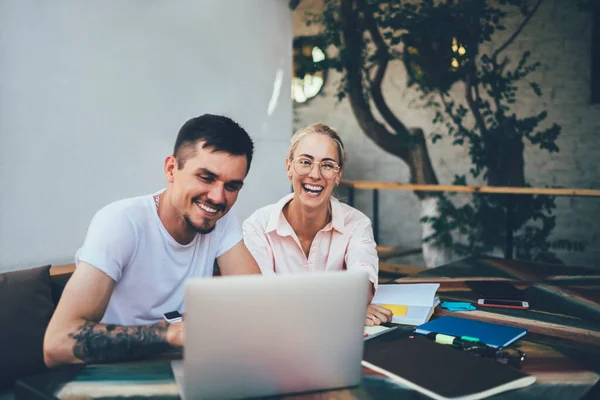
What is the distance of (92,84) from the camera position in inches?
94.7

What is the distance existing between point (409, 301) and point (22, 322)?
4.06 feet

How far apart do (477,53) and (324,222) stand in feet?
10.7

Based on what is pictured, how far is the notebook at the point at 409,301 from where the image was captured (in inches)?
60.4

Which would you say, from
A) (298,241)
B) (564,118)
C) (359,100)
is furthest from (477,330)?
(359,100)

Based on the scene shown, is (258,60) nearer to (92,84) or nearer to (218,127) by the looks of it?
(92,84)

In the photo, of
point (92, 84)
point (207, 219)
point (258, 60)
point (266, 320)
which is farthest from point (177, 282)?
point (258, 60)

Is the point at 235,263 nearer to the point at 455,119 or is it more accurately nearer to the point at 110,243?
the point at 110,243

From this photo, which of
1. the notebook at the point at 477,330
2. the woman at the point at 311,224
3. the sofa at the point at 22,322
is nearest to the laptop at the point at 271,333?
Answer: the notebook at the point at 477,330

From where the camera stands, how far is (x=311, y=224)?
222 centimetres

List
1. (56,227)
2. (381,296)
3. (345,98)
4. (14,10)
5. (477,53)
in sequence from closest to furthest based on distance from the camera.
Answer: (381,296) < (14,10) < (56,227) < (477,53) < (345,98)

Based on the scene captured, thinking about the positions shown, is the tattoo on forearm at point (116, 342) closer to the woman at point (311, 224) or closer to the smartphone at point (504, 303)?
the woman at point (311, 224)

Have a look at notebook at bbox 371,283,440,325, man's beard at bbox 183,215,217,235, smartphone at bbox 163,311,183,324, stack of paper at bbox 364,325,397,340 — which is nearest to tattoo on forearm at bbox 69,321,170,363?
smartphone at bbox 163,311,183,324

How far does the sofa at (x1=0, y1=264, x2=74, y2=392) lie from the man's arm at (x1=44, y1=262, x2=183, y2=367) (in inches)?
19.3

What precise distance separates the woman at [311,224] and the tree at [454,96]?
2926 mm
